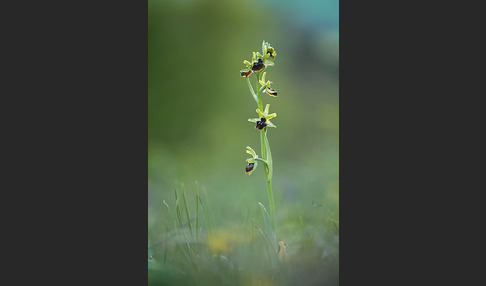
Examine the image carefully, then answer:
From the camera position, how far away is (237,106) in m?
4.11

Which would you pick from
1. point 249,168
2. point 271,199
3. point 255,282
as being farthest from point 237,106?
point 255,282

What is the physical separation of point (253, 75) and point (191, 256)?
161 cm

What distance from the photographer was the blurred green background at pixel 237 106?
160 inches

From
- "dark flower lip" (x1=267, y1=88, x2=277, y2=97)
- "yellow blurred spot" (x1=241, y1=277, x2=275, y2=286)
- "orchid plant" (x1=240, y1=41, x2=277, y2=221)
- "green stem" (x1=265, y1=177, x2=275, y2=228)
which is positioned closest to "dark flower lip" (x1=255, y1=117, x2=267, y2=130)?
"orchid plant" (x1=240, y1=41, x2=277, y2=221)

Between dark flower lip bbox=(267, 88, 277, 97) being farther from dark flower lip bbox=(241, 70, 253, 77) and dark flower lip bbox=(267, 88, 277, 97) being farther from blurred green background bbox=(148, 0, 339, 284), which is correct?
dark flower lip bbox=(241, 70, 253, 77)

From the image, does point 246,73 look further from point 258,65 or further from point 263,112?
point 263,112

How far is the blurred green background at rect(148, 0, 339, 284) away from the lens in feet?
13.3

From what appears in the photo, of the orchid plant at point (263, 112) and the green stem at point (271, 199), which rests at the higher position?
the orchid plant at point (263, 112)

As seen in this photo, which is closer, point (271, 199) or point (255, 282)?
point (255, 282)

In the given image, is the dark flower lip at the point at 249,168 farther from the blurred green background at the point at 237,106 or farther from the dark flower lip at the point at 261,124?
the dark flower lip at the point at 261,124

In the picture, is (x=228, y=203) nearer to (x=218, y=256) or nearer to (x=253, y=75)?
(x=218, y=256)

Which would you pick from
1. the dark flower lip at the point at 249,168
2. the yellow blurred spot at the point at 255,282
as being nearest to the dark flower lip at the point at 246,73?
the dark flower lip at the point at 249,168

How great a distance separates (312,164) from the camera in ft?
13.3

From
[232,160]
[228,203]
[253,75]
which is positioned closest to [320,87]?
[253,75]
